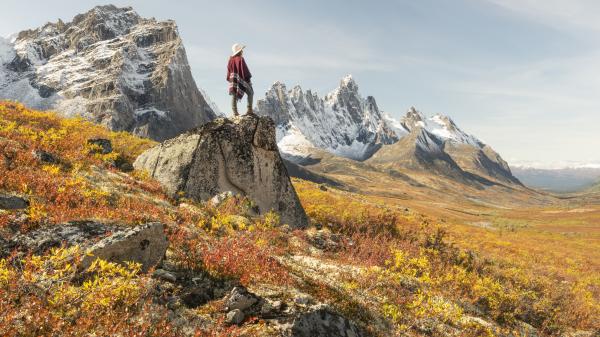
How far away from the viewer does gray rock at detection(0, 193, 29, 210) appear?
827 centimetres

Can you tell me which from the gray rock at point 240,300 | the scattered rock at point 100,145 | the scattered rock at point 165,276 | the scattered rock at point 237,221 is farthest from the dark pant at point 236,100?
the gray rock at point 240,300

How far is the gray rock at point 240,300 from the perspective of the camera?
660 centimetres

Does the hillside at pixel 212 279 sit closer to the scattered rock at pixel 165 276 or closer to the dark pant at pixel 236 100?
the scattered rock at pixel 165 276

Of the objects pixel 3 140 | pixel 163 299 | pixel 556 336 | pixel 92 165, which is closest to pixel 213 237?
pixel 163 299

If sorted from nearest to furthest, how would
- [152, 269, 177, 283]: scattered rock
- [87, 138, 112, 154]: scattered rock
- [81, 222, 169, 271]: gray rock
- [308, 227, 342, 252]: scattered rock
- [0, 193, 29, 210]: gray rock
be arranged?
[81, 222, 169, 271]: gray rock, [152, 269, 177, 283]: scattered rock, [0, 193, 29, 210]: gray rock, [308, 227, 342, 252]: scattered rock, [87, 138, 112, 154]: scattered rock

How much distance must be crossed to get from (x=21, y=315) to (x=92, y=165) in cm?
1237

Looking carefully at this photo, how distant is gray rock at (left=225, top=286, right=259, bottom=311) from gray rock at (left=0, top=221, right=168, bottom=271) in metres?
1.83

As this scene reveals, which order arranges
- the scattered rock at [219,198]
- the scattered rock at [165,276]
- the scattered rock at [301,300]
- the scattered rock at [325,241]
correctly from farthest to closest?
1. the scattered rock at [219,198]
2. the scattered rock at [325,241]
3. the scattered rock at [301,300]
4. the scattered rock at [165,276]

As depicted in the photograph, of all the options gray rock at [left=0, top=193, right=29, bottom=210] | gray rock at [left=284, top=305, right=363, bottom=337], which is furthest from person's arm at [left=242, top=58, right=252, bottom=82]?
gray rock at [left=284, top=305, right=363, bottom=337]

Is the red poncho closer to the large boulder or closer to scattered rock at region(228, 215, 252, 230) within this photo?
the large boulder

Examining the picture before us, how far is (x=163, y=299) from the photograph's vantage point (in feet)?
20.8

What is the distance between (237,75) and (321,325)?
15.1m

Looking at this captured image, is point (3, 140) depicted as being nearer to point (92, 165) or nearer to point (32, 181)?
point (92, 165)

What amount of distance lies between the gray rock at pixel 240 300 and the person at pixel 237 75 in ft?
45.4
